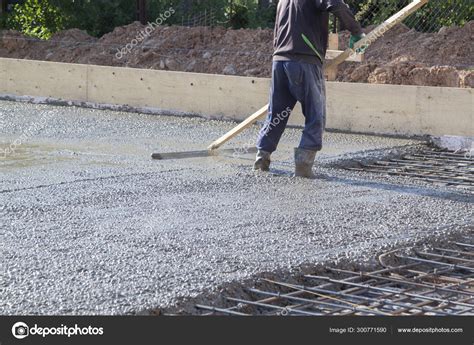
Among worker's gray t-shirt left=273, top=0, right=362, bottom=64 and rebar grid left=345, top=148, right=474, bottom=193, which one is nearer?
worker's gray t-shirt left=273, top=0, right=362, bottom=64

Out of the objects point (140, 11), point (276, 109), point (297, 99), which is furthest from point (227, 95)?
point (140, 11)

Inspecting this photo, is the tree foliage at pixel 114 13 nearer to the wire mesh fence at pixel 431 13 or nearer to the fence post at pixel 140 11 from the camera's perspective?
the fence post at pixel 140 11

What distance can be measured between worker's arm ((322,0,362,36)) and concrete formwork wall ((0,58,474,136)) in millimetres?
2596

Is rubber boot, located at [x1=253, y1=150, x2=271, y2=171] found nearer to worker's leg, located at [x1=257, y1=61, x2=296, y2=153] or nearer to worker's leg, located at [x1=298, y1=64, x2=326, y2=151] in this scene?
worker's leg, located at [x1=257, y1=61, x2=296, y2=153]

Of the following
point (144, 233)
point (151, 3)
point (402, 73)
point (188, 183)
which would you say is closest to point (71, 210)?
point (144, 233)

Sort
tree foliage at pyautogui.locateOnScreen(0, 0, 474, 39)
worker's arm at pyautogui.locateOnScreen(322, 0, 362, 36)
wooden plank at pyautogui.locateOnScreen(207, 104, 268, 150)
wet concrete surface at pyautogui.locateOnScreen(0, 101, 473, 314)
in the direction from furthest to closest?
tree foliage at pyautogui.locateOnScreen(0, 0, 474, 39) → wooden plank at pyautogui.locateOnScreen(207, 104, 268, 150) → worker's arm at pyautogui.locateOnScreen(322, 0, 362, 36) → wet concrete surface at pyautogui.locateOnScreen(0, 101, 473, 314)

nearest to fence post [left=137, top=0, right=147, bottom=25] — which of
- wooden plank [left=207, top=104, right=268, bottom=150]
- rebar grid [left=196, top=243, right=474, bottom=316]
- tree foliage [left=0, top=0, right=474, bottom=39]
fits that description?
tree foliage [left=0, top=0, right=474, bottom=39]

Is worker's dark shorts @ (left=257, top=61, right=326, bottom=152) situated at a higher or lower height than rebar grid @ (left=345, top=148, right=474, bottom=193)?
higher

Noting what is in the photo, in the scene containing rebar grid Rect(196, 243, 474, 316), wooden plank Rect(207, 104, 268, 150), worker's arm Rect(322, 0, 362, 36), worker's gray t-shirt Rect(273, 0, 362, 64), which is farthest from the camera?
wooden plank Rect(207, 104, 268, 150)

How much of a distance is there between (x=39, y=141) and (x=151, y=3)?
797 cm

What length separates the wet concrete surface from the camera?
17.7 ft

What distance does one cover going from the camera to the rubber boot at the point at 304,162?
8914mm

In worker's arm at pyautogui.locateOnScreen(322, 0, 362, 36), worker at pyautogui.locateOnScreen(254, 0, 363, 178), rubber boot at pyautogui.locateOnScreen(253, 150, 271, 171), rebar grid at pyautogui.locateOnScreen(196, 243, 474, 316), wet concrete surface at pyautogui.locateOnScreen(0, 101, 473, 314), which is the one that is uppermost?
worker's arm at pyautogui.locateOnScreen(322, 0, 362, 36)

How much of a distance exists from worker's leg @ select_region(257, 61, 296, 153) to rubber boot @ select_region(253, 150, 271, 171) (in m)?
0.04
